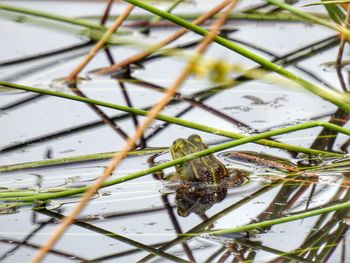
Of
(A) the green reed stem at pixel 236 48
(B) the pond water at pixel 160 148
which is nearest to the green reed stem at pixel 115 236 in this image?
(B) the pond water at pixel 160 148

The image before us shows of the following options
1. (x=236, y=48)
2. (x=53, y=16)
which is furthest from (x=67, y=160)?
(x=53, y=16)

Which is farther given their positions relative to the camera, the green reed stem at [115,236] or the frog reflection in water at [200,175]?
the frog reflection in water at [200,175]

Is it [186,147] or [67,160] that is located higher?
[67,160]

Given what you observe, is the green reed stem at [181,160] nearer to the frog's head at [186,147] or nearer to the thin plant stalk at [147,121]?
the frog's head at [186,147]

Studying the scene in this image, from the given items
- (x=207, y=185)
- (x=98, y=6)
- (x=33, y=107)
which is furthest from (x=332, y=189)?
(x=98, y=6)

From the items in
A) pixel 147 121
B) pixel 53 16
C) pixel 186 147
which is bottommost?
pixel 147 121

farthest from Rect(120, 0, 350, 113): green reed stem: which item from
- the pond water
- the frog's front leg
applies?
the frog's front leg

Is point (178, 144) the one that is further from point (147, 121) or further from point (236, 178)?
point (147, 121)

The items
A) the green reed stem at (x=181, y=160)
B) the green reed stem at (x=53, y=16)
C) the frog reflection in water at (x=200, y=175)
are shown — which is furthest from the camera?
the green reed stem at (x=53, y=16)

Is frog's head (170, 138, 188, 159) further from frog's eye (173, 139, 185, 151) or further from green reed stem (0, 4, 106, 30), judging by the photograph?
green reed stem (0, 4, 106, 30)
